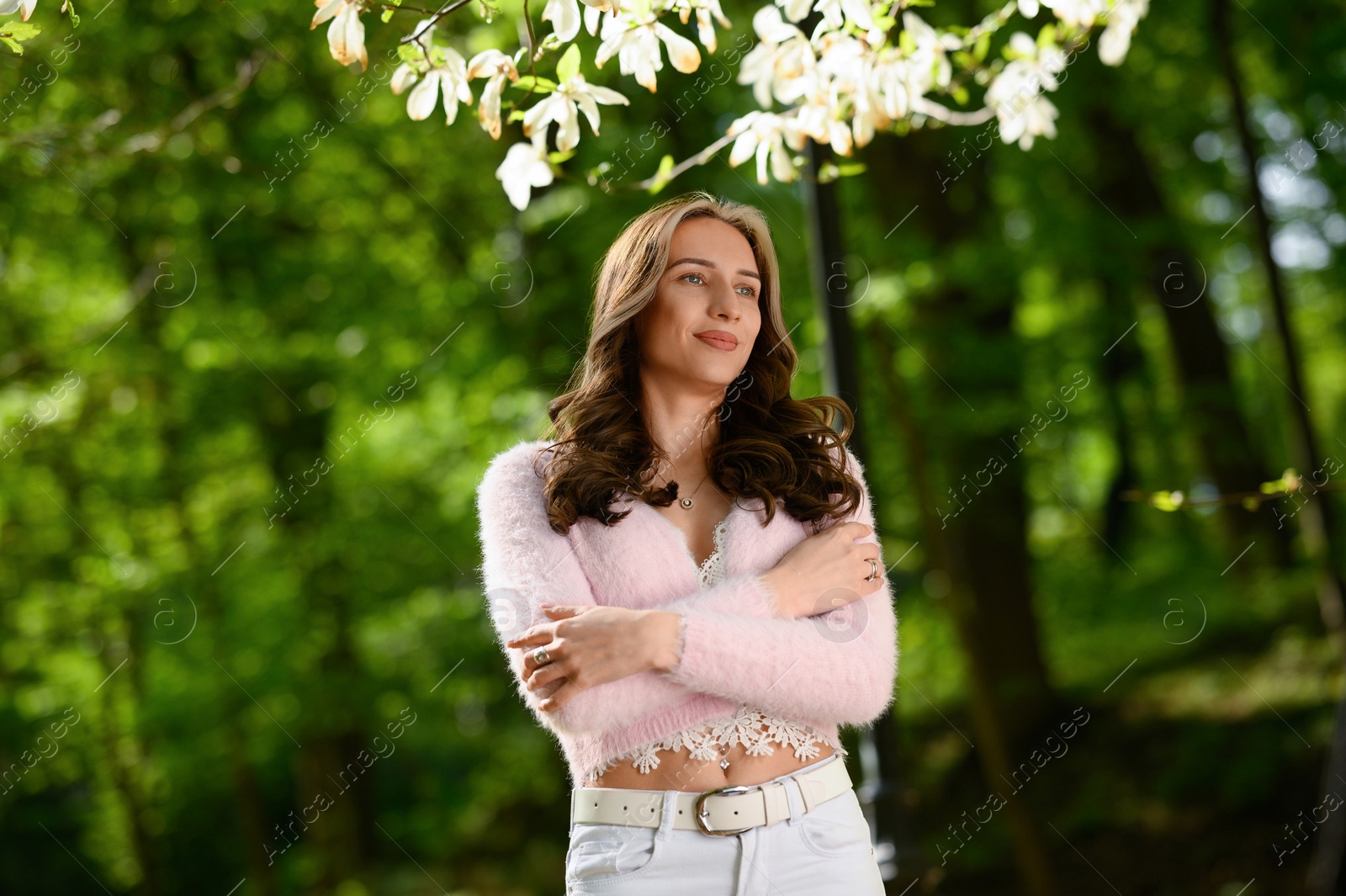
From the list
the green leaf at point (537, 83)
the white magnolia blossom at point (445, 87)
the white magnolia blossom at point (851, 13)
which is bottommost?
the white magnolia blossom at point (851, 13)

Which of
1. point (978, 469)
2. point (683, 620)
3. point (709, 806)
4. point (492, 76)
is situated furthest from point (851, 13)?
point (978, 469)

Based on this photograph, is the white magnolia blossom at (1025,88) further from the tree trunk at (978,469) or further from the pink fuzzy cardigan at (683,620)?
the tree trunk at (978,469)

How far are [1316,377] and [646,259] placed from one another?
1822cm

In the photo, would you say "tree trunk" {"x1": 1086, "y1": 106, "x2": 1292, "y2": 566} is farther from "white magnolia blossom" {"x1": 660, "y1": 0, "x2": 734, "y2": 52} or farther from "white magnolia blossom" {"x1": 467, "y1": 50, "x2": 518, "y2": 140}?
"white magnolia blossom" {"x1": 467, "y1": 50, "x2": 518, "y2": 140}

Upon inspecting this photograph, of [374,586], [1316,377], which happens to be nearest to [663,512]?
[374,586]

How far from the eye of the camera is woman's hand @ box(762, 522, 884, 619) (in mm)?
2168

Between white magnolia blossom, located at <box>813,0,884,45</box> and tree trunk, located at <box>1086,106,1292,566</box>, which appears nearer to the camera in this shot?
white magnolia blossom, located at <box>813,0,884,45</box>

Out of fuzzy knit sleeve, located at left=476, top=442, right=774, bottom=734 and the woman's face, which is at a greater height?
the woman's face

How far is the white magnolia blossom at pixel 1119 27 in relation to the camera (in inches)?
134

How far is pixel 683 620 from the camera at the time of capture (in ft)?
6.65

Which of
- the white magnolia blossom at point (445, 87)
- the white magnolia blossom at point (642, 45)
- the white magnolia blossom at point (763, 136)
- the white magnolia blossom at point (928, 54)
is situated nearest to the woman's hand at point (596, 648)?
the white magnolia blossom at point (642, 45)

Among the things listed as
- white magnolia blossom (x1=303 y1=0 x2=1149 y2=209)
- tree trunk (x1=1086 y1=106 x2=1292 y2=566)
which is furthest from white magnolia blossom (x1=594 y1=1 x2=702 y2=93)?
tree trunk (x1=1086 y1=106 x2=1292 y2=566)

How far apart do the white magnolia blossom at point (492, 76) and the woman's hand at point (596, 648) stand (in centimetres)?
107

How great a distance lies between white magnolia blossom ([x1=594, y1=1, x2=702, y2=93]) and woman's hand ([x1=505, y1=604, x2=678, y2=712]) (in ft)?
3.41
